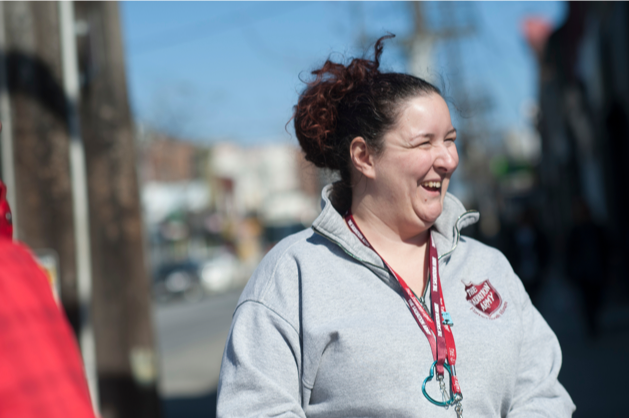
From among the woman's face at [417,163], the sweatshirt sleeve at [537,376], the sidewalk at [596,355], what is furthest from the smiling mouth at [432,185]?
the sidewalk at [596,355]

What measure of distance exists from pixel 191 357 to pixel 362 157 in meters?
9.82

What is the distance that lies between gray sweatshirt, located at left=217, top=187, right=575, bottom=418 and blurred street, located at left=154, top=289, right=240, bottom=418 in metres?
5.41

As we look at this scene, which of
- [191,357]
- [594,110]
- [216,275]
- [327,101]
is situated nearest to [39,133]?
[327,101]

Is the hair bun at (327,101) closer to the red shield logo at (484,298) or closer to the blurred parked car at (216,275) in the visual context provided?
the red shield logo at (484,298)

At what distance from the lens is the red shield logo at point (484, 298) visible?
7.29 feet

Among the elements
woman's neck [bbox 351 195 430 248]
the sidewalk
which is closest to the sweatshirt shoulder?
woman's neck [bbox 351 195 430 248]

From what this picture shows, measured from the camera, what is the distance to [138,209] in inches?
174

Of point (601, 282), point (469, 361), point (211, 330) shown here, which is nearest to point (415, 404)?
point (469, 361)

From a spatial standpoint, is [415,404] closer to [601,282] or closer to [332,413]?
[332,413]

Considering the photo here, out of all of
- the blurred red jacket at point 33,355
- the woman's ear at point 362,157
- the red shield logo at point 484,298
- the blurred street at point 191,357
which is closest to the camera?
the blurred red jacket at point 33,355

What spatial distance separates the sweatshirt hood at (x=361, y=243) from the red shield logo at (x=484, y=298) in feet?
0.45

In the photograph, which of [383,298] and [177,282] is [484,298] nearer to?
[383,298]

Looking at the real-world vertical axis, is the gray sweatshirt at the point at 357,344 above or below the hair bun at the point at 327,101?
below

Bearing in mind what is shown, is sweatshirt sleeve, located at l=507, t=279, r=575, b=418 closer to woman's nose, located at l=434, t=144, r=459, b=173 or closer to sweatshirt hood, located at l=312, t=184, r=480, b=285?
sweatshirt hood, located at l=312, t=184, r=480, b=285
